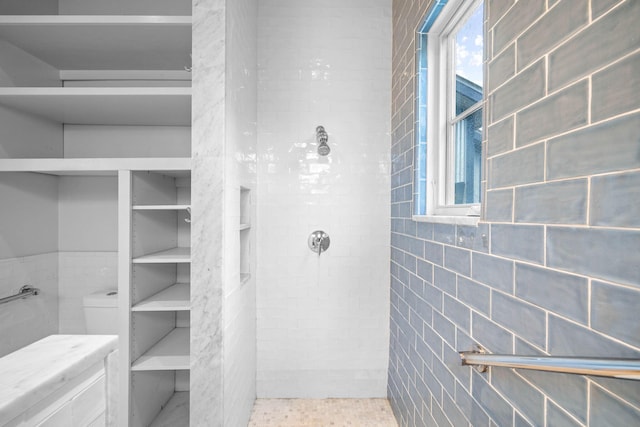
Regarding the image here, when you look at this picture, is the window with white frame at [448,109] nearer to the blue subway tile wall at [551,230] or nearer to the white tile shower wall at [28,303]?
the blue subway tile wall at [551,230]

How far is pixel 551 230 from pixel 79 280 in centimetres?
264

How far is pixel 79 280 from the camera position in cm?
221

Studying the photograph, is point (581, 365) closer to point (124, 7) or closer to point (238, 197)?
point (238, 197)

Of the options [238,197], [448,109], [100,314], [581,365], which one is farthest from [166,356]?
[448,109]

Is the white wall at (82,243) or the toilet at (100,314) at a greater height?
the white wall at (82,243)

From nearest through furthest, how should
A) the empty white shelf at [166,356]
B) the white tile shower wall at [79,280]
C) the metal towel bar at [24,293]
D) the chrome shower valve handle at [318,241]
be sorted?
the empty white shelf at [166,356], the metal towel bar at [24,293], the white tile shower wall at [79,280], the chrome shower valve handle at [318,241]

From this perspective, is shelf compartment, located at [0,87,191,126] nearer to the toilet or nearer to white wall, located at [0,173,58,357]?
white wall, located at [0,173,58,357]

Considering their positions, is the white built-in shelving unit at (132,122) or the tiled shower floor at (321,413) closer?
the white built-in shelving unit at (132,122)

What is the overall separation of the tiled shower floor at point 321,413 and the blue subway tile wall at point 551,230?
0.98 m

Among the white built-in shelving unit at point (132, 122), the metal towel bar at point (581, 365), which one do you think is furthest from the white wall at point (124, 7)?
the metal towel bar at point (581, 365)

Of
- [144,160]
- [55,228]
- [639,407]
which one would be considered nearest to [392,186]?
[144,160]

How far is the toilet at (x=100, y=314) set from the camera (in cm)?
193

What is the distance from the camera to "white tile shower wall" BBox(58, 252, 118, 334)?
7.19 ft

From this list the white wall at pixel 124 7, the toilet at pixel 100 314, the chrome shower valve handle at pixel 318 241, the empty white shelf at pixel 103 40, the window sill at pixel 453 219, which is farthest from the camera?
the chrome shower valve handle at pixel 318 241
